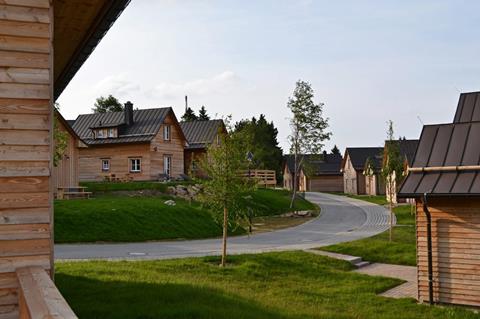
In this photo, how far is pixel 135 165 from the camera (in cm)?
4525

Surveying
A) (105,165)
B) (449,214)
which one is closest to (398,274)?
(449,214)

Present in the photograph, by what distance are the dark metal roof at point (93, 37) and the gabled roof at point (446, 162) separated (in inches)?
313

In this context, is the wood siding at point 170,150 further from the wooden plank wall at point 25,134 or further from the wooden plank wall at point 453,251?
the wooden plank wall at point 25,134

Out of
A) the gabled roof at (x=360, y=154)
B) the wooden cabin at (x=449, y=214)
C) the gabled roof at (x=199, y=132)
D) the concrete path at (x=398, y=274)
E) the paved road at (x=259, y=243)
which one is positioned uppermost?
the gabled roof at (x=199, y=132)

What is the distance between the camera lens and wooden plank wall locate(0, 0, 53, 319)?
5266 millimetres

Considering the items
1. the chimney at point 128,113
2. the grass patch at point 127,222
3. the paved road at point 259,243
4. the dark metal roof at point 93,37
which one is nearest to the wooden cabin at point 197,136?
the chimney at point 128,113

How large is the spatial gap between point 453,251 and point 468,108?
4.48m

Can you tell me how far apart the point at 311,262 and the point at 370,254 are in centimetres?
350

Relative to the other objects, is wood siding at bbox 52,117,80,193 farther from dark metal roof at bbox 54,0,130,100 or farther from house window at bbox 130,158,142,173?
dark metal roof at bbox 54,0,130,100

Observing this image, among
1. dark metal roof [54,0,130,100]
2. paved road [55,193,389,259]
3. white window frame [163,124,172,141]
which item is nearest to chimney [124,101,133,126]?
white window frame [163,124,172,141]

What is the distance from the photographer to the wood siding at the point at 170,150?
44844mm

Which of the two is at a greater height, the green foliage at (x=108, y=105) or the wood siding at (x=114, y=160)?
the green foliage at (x=108, y=105)

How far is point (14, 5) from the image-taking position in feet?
17.9

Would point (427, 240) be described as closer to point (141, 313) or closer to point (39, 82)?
point (141, 313)
